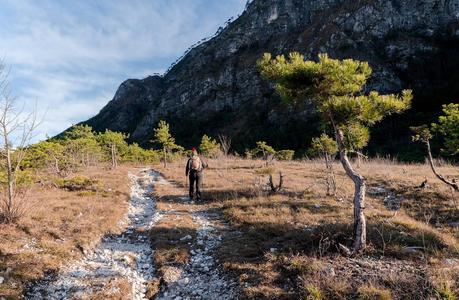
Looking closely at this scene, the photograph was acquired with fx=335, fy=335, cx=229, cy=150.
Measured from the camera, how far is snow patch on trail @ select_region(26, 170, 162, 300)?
643 cm

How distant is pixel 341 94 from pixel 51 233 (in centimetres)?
865

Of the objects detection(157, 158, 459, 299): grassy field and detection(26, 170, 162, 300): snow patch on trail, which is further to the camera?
detection(26, 170, 162, 300): snow patch on trail

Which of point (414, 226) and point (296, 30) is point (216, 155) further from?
point (296, 30)

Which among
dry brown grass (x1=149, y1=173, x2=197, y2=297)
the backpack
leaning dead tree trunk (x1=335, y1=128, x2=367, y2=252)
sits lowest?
dry brown grass (x1=149, y1=173, x2=197, y2=297)

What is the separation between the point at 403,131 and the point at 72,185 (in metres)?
61.5

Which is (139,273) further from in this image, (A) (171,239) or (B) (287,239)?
(B) (287,239)

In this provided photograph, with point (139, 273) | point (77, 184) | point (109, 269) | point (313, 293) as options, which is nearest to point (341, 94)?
point (313, 293)

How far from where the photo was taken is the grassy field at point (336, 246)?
5664 mm

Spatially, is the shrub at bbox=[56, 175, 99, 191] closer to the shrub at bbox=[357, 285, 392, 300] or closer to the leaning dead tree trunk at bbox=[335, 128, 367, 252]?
the leaning dead tree trunk at bbox=[335, 128, 367, 252]

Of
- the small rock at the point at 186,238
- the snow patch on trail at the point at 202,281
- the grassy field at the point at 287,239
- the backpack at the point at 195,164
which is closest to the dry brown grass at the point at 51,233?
the grassy field at the point at 287,239

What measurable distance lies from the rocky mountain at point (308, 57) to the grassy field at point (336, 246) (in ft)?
158

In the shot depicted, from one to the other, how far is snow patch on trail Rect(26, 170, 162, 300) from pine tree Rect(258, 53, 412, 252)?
4.82m

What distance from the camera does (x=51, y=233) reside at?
9.49m

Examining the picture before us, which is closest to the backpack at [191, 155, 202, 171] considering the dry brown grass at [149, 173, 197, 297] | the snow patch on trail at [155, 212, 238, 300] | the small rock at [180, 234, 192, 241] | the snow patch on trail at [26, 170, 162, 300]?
the dry brown grass at [149, 173, 197, 297]
